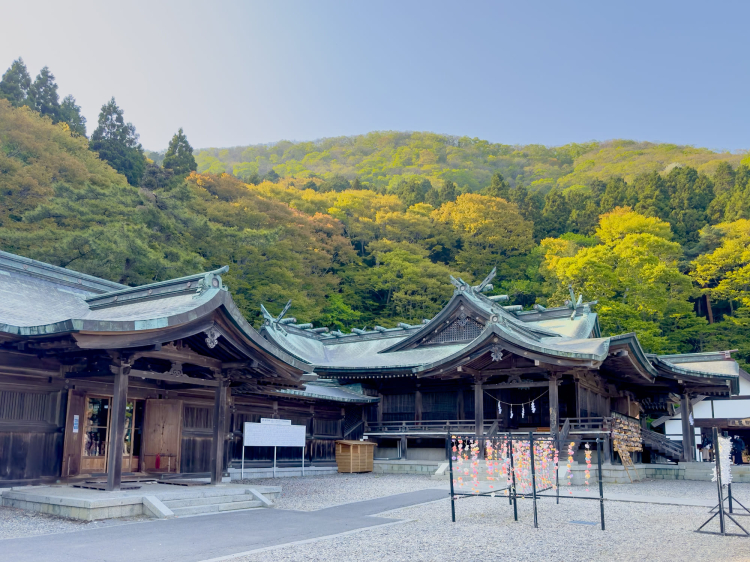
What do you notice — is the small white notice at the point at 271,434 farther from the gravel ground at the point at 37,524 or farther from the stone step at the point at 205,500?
the gravel ground at the point at 37,524

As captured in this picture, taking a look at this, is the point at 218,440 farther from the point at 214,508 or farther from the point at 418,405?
the point at 418,405

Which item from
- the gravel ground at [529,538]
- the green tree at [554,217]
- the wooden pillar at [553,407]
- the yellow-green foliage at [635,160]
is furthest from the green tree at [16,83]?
the yellow-green foliage at [635,160]


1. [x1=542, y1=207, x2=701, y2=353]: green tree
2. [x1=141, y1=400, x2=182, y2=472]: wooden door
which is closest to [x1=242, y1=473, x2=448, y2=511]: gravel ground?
[x1=141, y1=400, x2=182, y2=472]: wooden door

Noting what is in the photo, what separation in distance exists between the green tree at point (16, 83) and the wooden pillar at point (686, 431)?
44.0 meters

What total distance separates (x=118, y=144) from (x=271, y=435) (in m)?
38.7

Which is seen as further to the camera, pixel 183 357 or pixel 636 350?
pixel 636 350

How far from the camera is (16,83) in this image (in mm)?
45156

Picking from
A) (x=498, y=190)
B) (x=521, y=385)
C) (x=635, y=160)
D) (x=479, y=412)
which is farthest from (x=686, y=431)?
(x=635, y=160)

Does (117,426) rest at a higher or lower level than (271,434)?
higher

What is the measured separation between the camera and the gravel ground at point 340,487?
44.4ft

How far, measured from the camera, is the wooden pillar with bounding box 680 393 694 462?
2439cm

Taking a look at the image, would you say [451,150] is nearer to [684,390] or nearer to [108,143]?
[108,143]

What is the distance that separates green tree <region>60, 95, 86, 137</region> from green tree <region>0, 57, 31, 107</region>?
2.96 metres

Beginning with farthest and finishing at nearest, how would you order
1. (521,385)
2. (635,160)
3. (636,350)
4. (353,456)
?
(635,160), (353,456), (521,385), (636,350)
